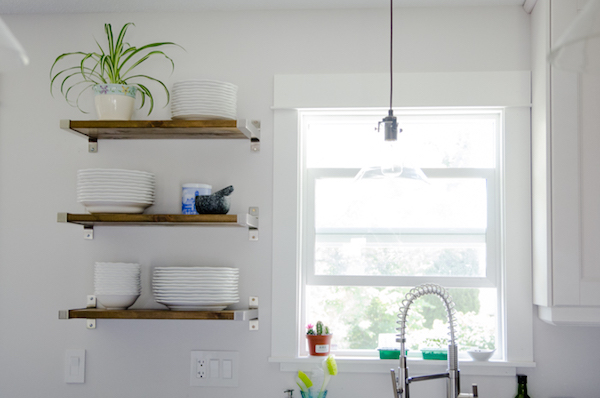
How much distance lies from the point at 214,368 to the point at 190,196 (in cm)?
67

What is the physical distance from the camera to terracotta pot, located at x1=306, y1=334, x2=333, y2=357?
225cm

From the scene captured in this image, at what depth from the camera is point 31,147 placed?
243 cm

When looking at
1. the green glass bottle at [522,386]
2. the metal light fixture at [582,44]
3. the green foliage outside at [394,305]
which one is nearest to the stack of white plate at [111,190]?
the green foliage outside at [394,305]

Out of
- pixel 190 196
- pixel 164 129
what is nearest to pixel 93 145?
pixel 164 129

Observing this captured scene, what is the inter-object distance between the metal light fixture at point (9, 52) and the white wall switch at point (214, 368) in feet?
5.11

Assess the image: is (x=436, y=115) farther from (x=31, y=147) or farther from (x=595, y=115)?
(x=31, y=147)

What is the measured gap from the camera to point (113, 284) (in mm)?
2186

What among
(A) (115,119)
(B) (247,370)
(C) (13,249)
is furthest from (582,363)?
(C) (13,249)

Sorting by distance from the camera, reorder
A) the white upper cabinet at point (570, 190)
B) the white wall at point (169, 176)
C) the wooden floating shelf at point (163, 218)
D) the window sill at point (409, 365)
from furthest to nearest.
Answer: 1. the white wall at point (169, 176)
2. the window sill at point (409, 365)
3. the wooden floating shelf at point (163, 218)
4. the white upper cabinet at point (570, 190)

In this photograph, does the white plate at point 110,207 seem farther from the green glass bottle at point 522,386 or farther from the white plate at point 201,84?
the green glass bottle at point 522,386

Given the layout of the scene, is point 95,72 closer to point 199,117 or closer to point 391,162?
point 199,117

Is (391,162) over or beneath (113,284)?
over

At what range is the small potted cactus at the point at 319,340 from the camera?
2248 millimetres

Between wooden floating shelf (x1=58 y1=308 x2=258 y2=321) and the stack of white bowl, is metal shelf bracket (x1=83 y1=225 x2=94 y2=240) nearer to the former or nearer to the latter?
the stack of white bowl
